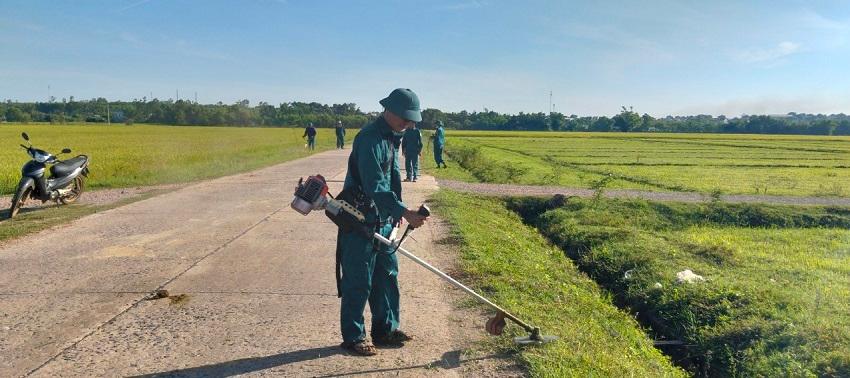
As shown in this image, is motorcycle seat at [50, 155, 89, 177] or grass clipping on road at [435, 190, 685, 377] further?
motorcycle seat at [50, 155, 89, 177]

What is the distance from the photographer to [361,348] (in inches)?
157

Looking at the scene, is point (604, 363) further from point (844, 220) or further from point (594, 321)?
point (844, 220)

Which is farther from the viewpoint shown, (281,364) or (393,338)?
(393,338)

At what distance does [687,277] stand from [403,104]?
199 inches

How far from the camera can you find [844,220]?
12.8 m

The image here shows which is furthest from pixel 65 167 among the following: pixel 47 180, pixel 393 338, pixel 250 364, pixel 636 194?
pixel 636 194

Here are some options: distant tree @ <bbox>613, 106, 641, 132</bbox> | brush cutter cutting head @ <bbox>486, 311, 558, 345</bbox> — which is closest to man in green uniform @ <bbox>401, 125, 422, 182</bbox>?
brush cutter cutting head @ <bbox>486, 311, 558, 345</bbox>

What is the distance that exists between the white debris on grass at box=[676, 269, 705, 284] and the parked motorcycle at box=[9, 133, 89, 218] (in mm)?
9401

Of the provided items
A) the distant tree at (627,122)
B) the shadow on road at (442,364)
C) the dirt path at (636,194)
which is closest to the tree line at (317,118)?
the distant tree at (627,122)

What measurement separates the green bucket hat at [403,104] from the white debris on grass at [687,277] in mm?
4772

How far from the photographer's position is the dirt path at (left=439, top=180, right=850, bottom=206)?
14.5m

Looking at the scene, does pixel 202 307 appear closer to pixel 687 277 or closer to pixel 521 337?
pixel 521 337

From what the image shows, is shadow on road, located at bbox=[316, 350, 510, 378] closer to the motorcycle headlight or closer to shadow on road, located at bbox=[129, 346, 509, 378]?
shadow on road, located at bbox=[129, 346, 509, 378]

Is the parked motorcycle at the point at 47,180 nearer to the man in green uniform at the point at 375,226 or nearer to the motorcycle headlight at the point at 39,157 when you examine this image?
the motorcycle headlight at the point at 39,157
